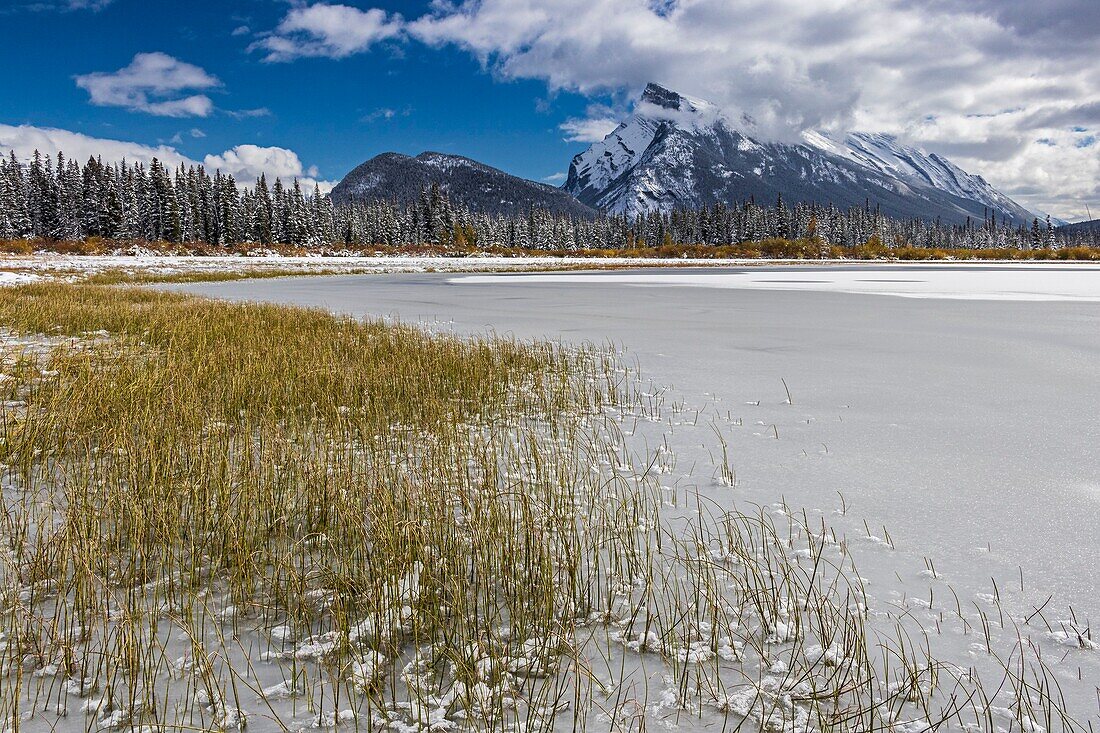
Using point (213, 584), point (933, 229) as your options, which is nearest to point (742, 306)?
point (213, 584)

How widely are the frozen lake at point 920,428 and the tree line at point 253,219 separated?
83.9 meters

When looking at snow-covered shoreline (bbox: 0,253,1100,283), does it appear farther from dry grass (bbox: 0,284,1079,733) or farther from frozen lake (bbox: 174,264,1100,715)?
dry grass (bbox: 0,284,1079,733)

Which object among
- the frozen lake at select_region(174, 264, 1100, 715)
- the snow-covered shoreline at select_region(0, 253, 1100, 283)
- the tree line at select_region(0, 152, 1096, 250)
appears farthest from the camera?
the tree line at select_region(0, 152, 1096, 250)

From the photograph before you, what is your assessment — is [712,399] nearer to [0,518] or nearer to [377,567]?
[377,567]

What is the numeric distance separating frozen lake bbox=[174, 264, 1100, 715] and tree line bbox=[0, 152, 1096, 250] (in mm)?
83905

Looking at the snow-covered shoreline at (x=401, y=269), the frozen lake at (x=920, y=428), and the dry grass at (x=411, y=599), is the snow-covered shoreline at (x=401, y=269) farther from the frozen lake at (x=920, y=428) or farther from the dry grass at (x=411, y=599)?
the dry grass at (x=411, y=599)

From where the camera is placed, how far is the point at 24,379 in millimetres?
6648

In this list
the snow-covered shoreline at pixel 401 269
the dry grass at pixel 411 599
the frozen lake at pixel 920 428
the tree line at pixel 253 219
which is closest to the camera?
the dry grass at pixel 411 599

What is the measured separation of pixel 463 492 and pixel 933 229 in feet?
594

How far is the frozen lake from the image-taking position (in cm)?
309

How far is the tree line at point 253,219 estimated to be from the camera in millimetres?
84500

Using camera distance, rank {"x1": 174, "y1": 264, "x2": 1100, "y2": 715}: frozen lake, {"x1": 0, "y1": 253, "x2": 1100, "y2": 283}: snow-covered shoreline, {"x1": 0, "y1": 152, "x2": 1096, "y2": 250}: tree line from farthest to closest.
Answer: {"x1": 0, "y1": 152, "x2": 1096, "y2": 250}: tree line → {"x1": 0, "y1": 253, "x2": 1100, "y2": 283}: snow-covered shoreline → {"x1": 174, "y1": 264, "x2": 1100, "y2": 715}: frozen lake

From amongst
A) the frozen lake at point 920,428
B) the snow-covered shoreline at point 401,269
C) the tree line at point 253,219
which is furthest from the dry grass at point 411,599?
the tree line at point 253,219

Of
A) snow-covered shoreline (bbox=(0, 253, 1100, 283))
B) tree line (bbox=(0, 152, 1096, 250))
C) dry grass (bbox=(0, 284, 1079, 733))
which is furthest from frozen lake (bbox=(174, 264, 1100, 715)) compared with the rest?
tree line (bbox=(0, 152, 1096, 250))
